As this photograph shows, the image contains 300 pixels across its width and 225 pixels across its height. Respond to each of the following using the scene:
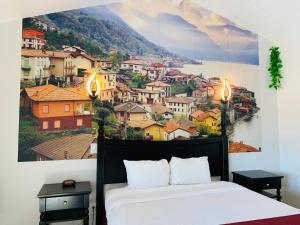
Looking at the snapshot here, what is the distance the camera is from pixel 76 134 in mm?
2844

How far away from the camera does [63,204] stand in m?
2.39

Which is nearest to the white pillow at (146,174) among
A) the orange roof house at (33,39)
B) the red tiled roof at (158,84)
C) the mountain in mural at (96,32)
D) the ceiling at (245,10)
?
the red tiled roof at (158,84)

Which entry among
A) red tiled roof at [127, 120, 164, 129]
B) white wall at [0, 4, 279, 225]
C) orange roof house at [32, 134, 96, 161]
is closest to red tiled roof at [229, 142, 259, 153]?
red tiled roof at [127, 120, 164, 129]

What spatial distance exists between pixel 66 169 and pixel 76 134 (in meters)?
0.42

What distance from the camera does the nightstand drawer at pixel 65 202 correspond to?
7.76ft

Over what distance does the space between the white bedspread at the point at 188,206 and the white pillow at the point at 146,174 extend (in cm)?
8

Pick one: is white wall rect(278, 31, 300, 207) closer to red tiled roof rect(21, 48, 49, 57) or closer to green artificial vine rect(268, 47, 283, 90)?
green artificial vine rect(268, 47, 283, 90)

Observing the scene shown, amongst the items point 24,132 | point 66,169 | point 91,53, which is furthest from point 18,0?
point 66,169

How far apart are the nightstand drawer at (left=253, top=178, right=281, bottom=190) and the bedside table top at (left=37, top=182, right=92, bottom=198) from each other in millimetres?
2029

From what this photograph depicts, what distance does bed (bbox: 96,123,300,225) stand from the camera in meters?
1.95

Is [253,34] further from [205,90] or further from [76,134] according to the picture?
[76,134]

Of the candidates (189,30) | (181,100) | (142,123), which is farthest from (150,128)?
(189,30)

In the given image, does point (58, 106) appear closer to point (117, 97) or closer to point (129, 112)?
point (117, 97)

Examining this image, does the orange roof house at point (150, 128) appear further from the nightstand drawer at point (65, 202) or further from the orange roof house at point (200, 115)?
the nightstand drawer at point (65, 202)
